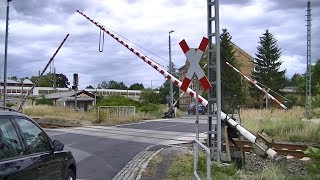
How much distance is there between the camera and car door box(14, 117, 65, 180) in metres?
6.29

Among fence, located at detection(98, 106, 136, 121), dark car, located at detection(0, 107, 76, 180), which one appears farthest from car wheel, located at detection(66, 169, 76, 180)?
fence, located at detection(98, 106, 136, 121)

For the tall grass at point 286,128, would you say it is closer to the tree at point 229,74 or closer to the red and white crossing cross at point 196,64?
the red and white crossing cross at point 196,64

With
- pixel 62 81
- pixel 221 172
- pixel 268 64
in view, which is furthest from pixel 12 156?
pixel 62 81

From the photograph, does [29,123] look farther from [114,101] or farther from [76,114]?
[114,101]

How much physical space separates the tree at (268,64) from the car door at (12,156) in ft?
264

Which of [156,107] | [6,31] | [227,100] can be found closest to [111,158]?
[227,100]

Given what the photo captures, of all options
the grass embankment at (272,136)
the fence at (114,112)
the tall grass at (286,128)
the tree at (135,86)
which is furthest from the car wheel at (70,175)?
the tree at (135,86)

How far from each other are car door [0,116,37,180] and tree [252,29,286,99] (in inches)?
3172

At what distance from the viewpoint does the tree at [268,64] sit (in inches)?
3342

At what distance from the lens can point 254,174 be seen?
1088cm

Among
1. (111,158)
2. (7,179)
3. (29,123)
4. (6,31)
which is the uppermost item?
(6,31)

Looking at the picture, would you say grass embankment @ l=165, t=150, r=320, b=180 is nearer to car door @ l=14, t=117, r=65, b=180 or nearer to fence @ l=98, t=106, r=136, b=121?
car door @ l=14, t=117, r=65, b=180

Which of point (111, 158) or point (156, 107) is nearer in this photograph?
point (111, 158)

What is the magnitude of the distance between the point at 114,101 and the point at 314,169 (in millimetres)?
41817
